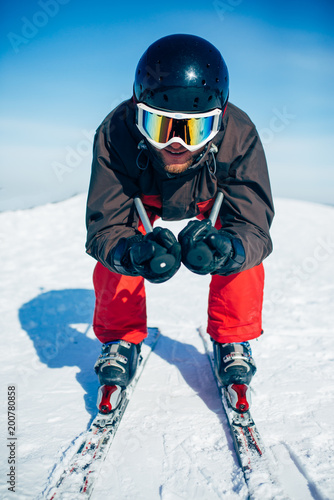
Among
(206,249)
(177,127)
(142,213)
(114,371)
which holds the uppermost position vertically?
(177,127)

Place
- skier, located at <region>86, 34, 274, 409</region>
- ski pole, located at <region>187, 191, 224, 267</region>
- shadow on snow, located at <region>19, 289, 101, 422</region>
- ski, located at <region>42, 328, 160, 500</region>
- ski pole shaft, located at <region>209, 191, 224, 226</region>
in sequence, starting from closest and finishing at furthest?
ski, located at <region>42, 328, 160, 500</region> < ski pole, located at <region>187, 191, 224, 267</region> < skier, located at <region>86, 34, 274, 409</region> < ski pole shaft, located at <region>209, 191, 224, 226</region> < shadow on snow, located at <region>19, 289, 101, 422</region>

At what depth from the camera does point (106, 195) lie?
79.4 inches

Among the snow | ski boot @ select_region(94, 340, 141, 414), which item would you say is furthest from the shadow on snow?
ski boot @ select_region(94, 340, 141, 414)

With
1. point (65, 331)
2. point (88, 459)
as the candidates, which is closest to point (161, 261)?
point (88, 459)

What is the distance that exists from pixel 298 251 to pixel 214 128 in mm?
4149

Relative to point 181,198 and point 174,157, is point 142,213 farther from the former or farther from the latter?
point 174,157

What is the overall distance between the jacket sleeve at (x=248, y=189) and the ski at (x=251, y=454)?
0.85 metres

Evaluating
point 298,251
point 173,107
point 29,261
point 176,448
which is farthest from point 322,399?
point 29,261

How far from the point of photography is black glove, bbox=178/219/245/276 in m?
1.57

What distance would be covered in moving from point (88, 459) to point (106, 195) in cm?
134

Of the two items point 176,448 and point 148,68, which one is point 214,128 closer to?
point 148,68

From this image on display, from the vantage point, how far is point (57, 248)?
18.3ft

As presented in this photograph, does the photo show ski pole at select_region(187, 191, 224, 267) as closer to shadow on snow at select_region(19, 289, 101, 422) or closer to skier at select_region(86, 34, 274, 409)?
skier at select_region(86, 34, 274, 409)

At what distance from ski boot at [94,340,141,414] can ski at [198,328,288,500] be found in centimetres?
59
